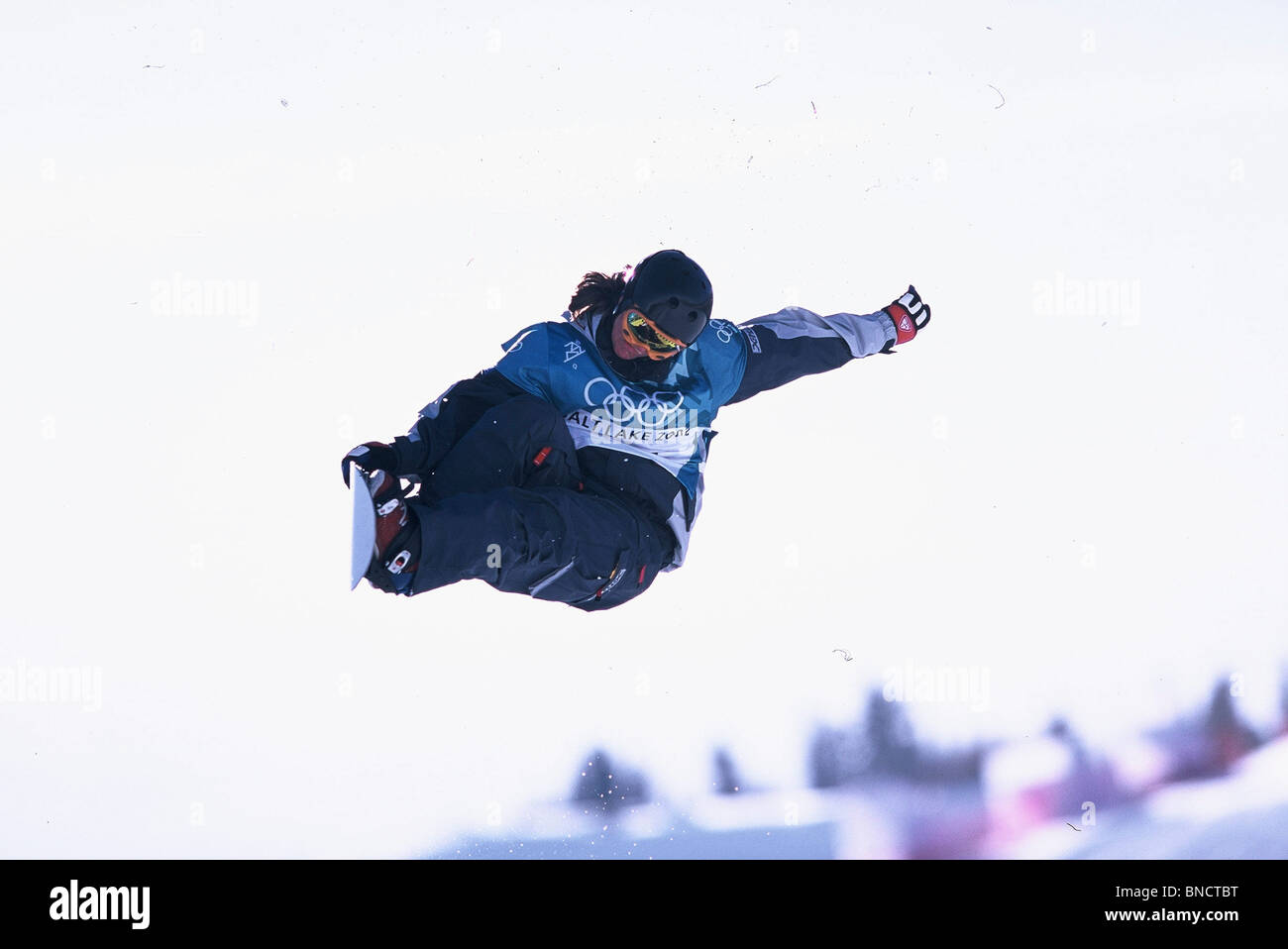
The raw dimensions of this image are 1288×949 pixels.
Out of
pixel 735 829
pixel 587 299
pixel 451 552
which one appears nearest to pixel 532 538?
pixel 451 552

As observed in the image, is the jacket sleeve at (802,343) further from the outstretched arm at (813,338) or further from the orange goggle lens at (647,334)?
the orange goggle lens at (647,334)

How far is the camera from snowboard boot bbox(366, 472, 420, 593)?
4.45m

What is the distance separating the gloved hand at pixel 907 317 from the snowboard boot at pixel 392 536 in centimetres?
297

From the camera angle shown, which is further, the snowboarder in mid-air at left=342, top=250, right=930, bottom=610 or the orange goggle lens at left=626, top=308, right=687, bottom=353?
the orange goggle lens at left=626, top=308, right=687, bottom=353

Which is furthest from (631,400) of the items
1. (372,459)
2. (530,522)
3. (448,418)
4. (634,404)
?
(372,459)

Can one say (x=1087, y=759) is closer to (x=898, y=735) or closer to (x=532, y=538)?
(x=898, y=735)

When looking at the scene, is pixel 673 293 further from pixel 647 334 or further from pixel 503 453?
pixel 503 453

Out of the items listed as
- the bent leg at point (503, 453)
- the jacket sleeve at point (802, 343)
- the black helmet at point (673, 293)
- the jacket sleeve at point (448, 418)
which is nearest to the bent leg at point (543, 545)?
the bent leg at point (503, 453)

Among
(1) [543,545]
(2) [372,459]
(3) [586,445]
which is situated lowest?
(1) [543,545]

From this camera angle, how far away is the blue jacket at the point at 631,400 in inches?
210

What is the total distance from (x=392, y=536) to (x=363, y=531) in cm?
12

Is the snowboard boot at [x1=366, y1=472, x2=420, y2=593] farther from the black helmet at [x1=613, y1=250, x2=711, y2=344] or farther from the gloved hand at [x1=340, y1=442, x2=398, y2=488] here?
the black helmet at [x1=613, y1=250, x2=711, y2=344]

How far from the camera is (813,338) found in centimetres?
595

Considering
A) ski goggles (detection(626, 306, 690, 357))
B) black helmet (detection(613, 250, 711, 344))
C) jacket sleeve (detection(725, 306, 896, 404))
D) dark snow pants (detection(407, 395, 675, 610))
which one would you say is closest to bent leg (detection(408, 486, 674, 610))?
dark snow pants (detection(407, 395, 675, 610))
